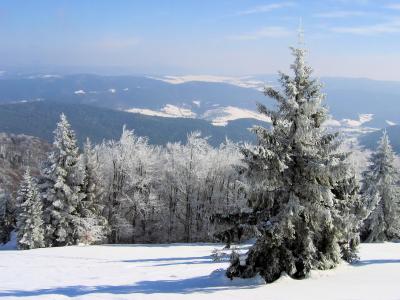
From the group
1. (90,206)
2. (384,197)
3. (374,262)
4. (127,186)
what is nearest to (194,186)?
(127,186)

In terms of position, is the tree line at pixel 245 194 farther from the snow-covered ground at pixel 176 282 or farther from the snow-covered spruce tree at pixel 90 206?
the snow-covered ground at pixel 176 282

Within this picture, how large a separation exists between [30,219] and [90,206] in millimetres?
7171

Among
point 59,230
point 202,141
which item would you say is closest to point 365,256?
point 59,230

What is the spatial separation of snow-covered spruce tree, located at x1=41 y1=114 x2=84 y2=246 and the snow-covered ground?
18389mm

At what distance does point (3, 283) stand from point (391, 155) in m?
38.4

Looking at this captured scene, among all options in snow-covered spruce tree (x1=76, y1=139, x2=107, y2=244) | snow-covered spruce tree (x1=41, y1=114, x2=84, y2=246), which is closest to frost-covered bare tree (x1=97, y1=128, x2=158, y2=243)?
snow-covered spruce tree (x1=76, y1=139, x2=107, y2=244)

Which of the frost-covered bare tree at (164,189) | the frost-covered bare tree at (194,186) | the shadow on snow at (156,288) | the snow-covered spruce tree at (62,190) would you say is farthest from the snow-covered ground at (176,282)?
the frost-covered bare tree at (194,186)

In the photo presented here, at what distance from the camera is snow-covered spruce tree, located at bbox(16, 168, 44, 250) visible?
42.2m

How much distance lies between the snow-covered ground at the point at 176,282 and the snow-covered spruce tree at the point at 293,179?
75 cm

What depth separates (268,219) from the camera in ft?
56.2

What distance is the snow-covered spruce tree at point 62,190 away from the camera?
1752 inches

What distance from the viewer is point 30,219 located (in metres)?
42.4

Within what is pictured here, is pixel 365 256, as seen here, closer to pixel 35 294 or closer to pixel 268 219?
pixel 268 219

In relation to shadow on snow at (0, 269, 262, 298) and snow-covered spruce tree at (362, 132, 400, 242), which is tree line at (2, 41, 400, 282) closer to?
snow-covered spruce tree at (362, 132, 400, 242)
